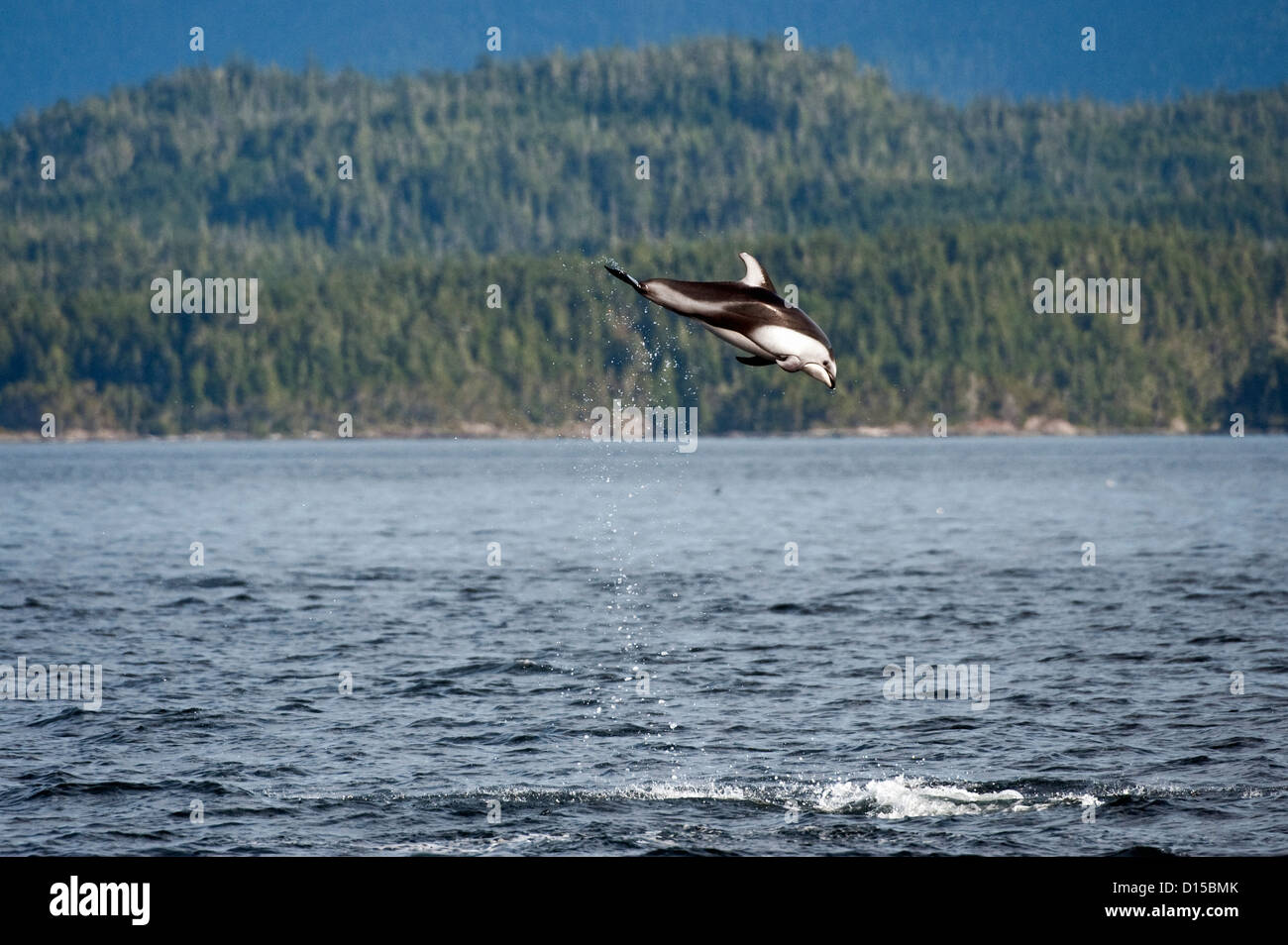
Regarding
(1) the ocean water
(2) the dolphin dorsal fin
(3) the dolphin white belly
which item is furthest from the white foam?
(3) the dolphin white belly

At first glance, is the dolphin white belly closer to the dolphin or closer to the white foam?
the dolphin

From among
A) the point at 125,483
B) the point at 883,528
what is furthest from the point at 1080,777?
the point at 125,483

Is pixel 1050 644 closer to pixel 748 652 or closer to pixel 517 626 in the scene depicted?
pixel 748 652

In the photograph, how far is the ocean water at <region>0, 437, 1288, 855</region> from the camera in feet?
80.9

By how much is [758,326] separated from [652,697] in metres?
23.2

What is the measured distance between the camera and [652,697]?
3591 centimetres

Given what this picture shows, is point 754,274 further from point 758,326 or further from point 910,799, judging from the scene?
point 910,799

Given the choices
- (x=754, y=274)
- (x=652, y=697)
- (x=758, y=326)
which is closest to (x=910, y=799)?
(x=652, y=697)

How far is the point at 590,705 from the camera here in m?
35.2

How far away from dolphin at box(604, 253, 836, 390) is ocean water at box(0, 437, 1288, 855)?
11.5m

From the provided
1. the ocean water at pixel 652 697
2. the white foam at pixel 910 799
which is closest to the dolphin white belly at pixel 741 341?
the ocean water at pixel 652 697

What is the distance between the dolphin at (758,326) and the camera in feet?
43.8

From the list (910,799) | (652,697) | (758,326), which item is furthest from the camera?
(652,697)
